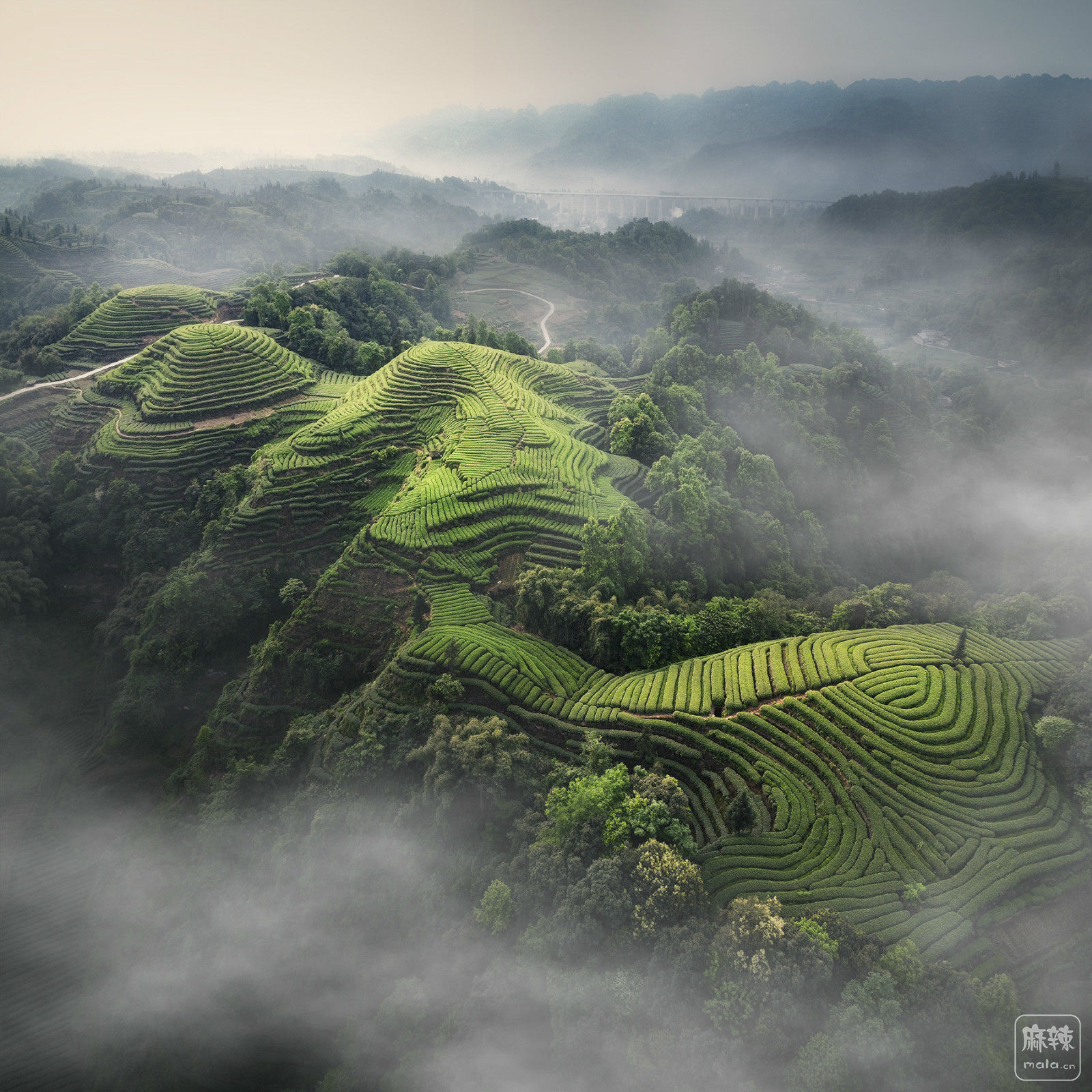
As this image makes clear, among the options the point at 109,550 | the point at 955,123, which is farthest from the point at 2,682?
Result: the point at 955,123

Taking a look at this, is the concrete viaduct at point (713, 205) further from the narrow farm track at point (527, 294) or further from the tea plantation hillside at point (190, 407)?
the tea plantation hillside at point (190, 407)

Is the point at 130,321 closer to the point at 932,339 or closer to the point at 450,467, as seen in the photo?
the point at 450,467

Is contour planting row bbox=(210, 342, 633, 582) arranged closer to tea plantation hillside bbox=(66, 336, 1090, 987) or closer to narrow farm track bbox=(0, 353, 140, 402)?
tea plantation hillside bbox=(66, 336, 1090, 987)

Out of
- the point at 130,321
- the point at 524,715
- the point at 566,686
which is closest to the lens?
the point at 524,715

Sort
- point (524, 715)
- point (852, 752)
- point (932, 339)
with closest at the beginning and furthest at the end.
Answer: point (852, 752), point (524, 715), point (932, 339)

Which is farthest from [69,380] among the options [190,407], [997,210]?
[997,210]

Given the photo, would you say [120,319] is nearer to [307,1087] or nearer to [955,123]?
[307,1087]
